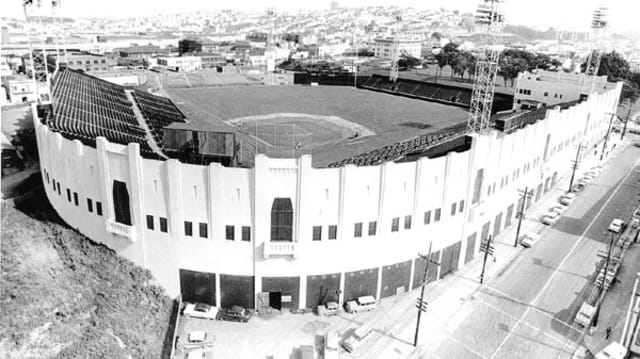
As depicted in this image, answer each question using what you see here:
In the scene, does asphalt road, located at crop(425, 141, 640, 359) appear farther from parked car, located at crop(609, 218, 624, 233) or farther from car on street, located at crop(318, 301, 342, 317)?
car on street, located at crop(318, 301, 342, 317)

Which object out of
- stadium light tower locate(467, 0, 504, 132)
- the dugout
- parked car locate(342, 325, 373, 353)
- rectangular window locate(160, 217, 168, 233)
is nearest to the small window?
parked car locate(342, 325, 373, 353)

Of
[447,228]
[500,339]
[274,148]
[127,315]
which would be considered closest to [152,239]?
[127,315]

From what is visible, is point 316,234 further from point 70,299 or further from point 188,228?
point 70,299

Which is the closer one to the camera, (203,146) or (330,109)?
(203,146)

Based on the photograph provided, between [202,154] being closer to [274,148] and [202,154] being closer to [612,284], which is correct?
[274,148]

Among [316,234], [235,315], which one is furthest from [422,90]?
[235,315]

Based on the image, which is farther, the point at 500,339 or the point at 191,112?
the point at 191,112

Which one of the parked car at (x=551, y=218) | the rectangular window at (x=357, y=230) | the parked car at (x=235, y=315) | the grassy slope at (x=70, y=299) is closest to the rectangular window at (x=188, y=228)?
the grassy slope at (x=70, y=299)
